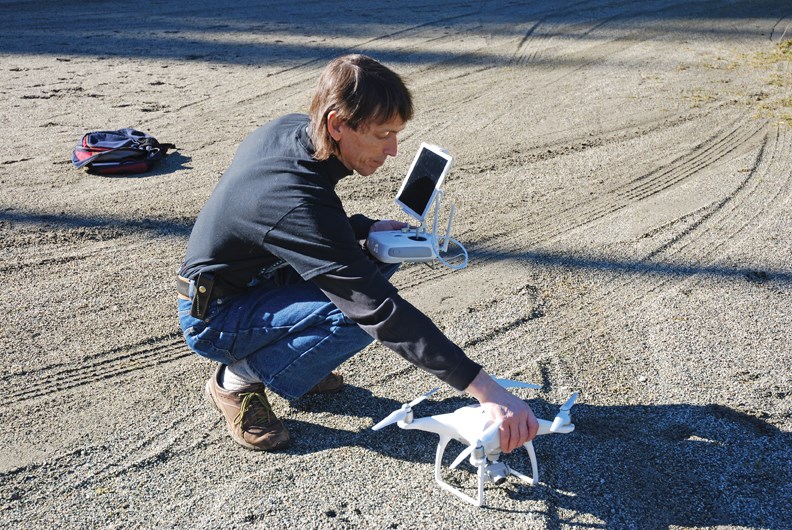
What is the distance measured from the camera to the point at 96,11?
9.56m

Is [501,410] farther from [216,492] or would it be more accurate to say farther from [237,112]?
[237,112]

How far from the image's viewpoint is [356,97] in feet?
7.64

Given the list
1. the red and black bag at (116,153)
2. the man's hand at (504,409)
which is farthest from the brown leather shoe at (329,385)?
the red and black bag at (116,153)

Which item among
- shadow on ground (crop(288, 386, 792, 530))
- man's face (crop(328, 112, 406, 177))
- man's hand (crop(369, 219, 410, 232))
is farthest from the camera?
man's hand (crop(369, 219, 410, 232))

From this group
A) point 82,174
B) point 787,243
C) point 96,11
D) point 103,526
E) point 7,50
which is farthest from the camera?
point 96,11

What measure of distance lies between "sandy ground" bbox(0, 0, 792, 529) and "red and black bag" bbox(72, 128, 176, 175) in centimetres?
10

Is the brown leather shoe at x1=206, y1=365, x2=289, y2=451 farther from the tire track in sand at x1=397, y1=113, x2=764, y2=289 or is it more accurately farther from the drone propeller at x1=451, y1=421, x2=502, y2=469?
the tire track in sand at x1=397, y1=113, x2=764, y2=289

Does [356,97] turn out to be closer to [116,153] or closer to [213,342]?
[213,342]

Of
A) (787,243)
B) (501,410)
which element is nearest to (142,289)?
(501,410)

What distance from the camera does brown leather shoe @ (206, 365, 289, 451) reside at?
2736 mm

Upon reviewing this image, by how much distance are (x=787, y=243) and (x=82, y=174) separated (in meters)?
4.15

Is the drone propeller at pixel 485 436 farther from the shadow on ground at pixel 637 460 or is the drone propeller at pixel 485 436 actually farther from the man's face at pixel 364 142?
the man's face at pixel 364 142

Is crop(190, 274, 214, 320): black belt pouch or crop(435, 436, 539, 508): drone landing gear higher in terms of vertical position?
crop(190, 274, 214, 320): black belt pouch

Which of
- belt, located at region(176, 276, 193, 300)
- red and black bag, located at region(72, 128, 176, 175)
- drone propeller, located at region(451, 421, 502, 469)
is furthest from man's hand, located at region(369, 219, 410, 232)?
red and black bag, located at region(72, 128, 176, 175)
